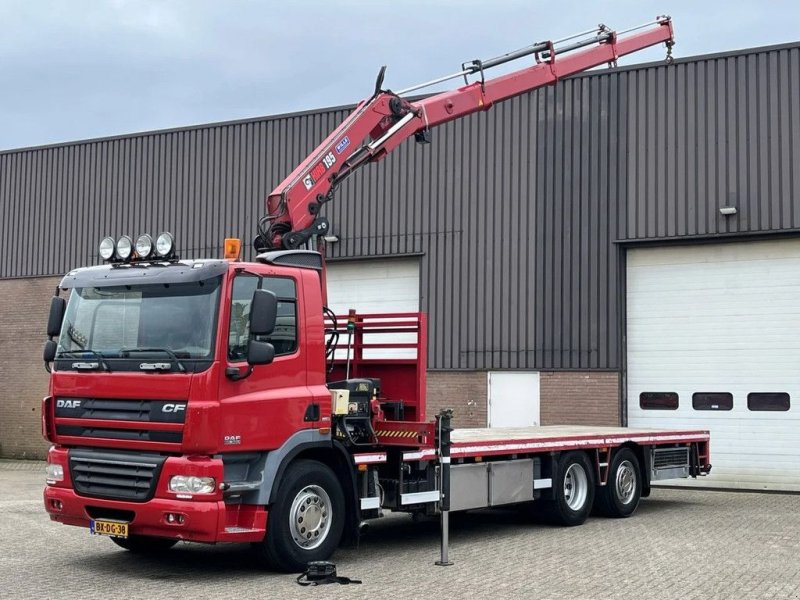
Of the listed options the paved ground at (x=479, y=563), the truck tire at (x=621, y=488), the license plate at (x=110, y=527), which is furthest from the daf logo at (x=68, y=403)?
the truck tire at (x=621, y=488)

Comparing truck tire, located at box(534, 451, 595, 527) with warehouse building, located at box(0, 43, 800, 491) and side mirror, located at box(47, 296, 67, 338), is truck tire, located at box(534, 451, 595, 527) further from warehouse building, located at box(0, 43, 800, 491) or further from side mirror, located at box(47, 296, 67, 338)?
side mirror, located at box(47, 296, 67, 338)

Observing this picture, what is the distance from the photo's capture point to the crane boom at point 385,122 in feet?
39.2

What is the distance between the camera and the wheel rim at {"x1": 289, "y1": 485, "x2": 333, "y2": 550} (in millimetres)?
10023

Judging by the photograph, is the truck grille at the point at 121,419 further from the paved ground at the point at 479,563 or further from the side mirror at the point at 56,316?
the paved ground at the point at 479,563

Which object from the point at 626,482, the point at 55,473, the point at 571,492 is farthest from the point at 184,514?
the point at 626,482

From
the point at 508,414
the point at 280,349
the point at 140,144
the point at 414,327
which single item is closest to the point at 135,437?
the point at 280,349

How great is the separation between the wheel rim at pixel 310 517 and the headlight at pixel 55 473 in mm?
2292

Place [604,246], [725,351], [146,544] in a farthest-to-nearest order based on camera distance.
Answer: [604,246] < [725,351] < [146,544]

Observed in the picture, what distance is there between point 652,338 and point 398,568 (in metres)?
11.1

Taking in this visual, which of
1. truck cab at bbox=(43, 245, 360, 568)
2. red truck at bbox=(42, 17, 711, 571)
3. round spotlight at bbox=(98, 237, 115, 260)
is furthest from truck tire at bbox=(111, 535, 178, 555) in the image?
round spotlight at bbox=(98, 237, 115, 260)

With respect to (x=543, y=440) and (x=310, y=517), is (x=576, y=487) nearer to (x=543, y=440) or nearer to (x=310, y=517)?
(x=543, y=440)

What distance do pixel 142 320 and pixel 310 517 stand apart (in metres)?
2.47

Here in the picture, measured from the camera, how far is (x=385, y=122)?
1354cm

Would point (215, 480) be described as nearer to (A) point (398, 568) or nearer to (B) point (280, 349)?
(B) point (280, 349)
